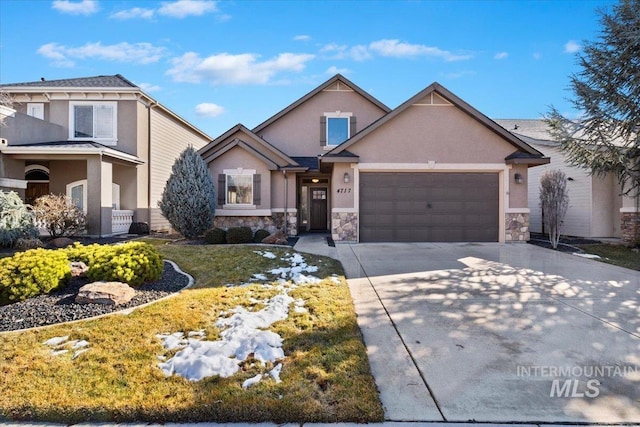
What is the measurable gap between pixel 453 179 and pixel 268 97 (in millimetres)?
11099

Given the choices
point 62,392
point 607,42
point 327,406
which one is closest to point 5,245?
point 62,392

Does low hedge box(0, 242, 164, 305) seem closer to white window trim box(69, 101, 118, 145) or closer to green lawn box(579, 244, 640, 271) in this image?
white window trim box(69, 101, 118, 145)

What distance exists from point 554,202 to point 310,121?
409 inches

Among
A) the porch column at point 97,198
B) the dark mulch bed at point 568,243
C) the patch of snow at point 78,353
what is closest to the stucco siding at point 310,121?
the porch column at point 97,198

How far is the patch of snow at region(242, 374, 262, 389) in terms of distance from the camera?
304 centimetres

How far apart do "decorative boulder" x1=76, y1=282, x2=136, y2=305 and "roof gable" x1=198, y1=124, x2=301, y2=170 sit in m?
9.03

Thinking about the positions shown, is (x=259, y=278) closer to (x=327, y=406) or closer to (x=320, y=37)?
(x=327, y=406)

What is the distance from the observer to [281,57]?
1738 cm

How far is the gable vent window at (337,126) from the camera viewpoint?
16219 mm

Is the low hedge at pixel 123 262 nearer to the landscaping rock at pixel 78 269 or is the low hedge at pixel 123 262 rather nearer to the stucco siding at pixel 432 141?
the landscaping rock at pixel 78 269

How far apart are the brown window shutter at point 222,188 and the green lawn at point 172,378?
8.91m

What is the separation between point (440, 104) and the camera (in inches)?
474

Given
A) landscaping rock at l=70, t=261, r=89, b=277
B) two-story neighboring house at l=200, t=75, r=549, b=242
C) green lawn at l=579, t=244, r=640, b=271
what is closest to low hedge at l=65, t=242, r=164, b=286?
landscaping rock at l=70, t=261, r=89, b=277

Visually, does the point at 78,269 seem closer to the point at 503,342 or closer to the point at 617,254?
the point at 503,342
